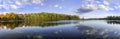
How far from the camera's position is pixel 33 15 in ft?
157

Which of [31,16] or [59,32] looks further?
[31,16]

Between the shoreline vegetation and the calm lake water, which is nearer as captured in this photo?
the calm lake water

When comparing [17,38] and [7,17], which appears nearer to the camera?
[17,38]

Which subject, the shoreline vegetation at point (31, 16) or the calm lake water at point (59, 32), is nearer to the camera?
the calm lake water at point (59, 32)

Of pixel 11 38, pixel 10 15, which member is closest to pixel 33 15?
pixel 10 15

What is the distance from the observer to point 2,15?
4922 centimetres

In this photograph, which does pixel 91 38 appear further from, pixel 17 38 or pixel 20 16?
pixel 20 16

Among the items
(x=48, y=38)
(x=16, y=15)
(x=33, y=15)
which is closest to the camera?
(x=48, y=38)

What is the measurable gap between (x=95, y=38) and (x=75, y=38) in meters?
1.31

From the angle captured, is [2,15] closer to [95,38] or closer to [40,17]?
[40,17]

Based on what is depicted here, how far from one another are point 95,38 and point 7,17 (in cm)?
4025

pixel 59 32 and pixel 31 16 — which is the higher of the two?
pixel 31 16

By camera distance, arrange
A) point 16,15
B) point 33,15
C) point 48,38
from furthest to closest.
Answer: point 16,15, point 33,15, point 48,38

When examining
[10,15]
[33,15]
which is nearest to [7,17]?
[10,15]
